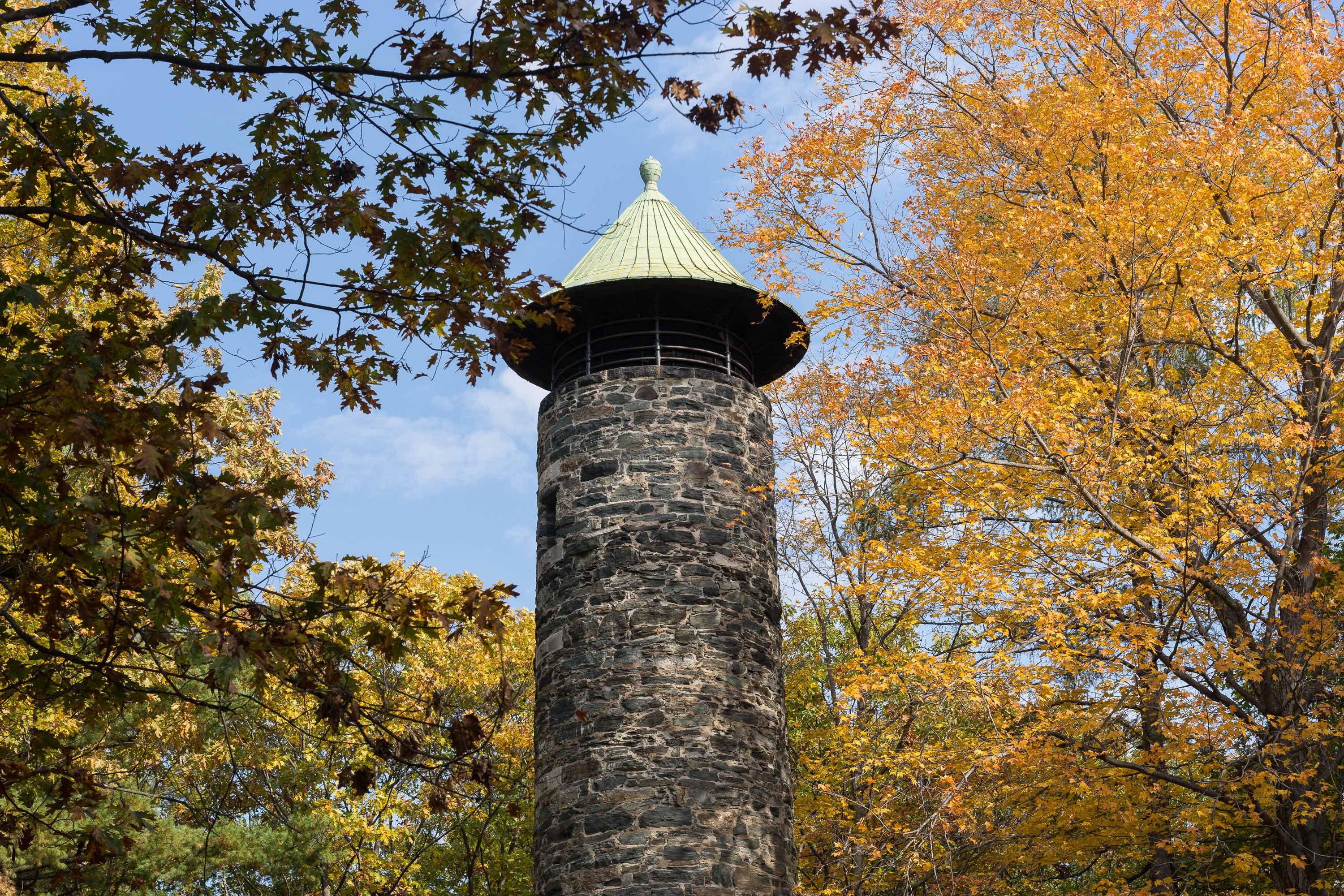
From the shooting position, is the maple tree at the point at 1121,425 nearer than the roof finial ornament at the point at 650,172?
Yes

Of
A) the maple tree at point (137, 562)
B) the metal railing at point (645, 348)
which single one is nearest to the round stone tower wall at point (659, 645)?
the metal railing at point (645, 348)

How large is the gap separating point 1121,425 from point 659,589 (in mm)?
4131

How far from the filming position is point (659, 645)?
1095cm

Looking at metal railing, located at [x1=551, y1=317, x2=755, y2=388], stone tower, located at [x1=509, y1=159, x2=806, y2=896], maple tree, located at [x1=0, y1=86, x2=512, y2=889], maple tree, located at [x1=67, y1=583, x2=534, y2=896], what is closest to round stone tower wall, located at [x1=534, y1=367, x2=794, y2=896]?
stone tower, located at [x1=509, y1=159, x2=806, y2=896]

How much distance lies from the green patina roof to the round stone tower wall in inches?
38.5

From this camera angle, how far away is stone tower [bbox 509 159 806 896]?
34.3 ft

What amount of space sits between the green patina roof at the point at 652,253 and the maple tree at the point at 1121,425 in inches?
37.0

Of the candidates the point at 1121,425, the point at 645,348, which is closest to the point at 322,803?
the point at 645,348

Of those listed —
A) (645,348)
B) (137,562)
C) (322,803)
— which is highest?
(645,348)

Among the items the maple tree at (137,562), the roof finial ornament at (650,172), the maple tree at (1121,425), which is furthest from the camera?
the roof finial ornament at (650,172)

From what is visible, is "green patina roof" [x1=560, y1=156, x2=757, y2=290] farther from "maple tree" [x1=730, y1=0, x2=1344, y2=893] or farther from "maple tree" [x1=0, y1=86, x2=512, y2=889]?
"maple tree" [x1=0, y1=86, x2=512, y2=889]

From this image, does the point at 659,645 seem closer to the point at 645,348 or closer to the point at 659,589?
the point at 659,589

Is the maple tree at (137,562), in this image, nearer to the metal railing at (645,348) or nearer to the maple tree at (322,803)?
the maple tree at (322,803)

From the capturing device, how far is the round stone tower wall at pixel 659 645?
34.1 feet
